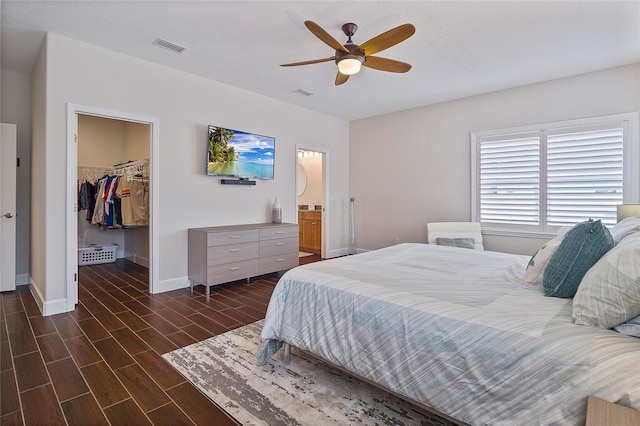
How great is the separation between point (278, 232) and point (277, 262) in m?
0.44

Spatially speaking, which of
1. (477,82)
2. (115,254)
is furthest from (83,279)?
(477,82)

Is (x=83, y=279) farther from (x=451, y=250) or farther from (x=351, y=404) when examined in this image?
(x=451, y=250)

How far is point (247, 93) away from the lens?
4605 millimetres

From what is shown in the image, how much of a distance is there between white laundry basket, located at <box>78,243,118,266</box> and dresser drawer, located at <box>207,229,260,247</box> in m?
2.91

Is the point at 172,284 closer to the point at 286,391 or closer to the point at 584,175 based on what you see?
the point at 286,391

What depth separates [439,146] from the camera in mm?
5117

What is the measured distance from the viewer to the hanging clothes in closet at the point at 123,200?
480 centimetres

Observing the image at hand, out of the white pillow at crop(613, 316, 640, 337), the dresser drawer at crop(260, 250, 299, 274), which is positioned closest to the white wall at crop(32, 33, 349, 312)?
the dresser drawer at crop(260, 250, 299, 274)

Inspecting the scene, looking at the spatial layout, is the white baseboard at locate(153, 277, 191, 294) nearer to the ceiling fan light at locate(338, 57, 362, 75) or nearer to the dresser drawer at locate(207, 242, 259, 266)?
the dresser drawer at locate(207, 242, 259, 266)

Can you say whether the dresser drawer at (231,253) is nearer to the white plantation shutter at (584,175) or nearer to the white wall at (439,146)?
the white wall at (439,146)

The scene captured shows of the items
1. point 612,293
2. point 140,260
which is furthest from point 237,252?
point 612,293

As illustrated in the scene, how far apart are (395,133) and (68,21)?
4.65m

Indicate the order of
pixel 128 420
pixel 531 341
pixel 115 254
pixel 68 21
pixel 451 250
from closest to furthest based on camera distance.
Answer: pixel 531 341
pixel 128 420
pixel 68 21
pixel 451 250
pixel 115 254

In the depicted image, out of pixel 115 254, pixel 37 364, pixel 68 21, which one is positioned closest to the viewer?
pixel 37 364
